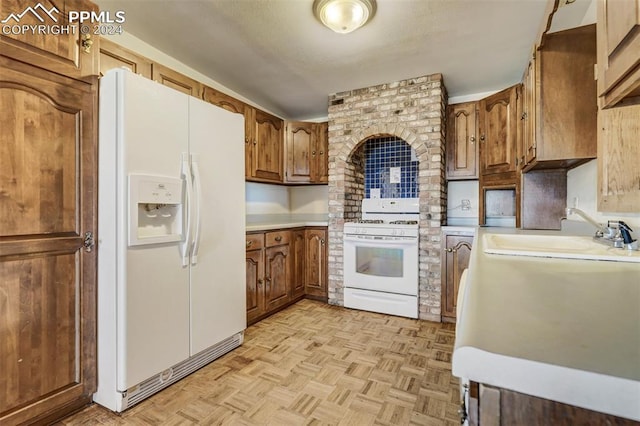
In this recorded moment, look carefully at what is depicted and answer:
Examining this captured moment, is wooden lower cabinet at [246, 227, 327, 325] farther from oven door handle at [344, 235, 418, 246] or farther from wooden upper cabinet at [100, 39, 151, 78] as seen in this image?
wooden upper cabinet at [100, 39, 151, 78]

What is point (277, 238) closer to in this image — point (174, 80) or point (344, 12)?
point (174, 80)

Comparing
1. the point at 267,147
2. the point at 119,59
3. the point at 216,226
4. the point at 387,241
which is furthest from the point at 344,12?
the point at 387,241

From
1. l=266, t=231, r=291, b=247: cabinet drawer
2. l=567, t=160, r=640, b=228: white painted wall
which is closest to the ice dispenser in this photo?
l=266, t=231, r=291, b=247: cabinet drawer

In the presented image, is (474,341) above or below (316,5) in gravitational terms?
below

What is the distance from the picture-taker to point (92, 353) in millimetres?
1688

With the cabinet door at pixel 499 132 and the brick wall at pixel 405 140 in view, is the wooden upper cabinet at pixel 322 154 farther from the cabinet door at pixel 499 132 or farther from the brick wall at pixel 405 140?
the cabinet door at pixel 499 132

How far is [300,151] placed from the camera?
12.5 feet

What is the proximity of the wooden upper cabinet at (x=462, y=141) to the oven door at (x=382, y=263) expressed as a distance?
0.95 metres

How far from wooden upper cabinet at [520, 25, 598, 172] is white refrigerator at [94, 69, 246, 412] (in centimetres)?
207

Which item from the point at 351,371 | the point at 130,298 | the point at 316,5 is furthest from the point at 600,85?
the point at 130,298

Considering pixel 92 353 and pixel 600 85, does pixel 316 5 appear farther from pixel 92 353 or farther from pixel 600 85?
pixel 92 353

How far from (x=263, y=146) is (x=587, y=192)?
286cm

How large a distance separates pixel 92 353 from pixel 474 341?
80.5 inches

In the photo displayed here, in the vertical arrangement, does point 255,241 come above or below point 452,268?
above
